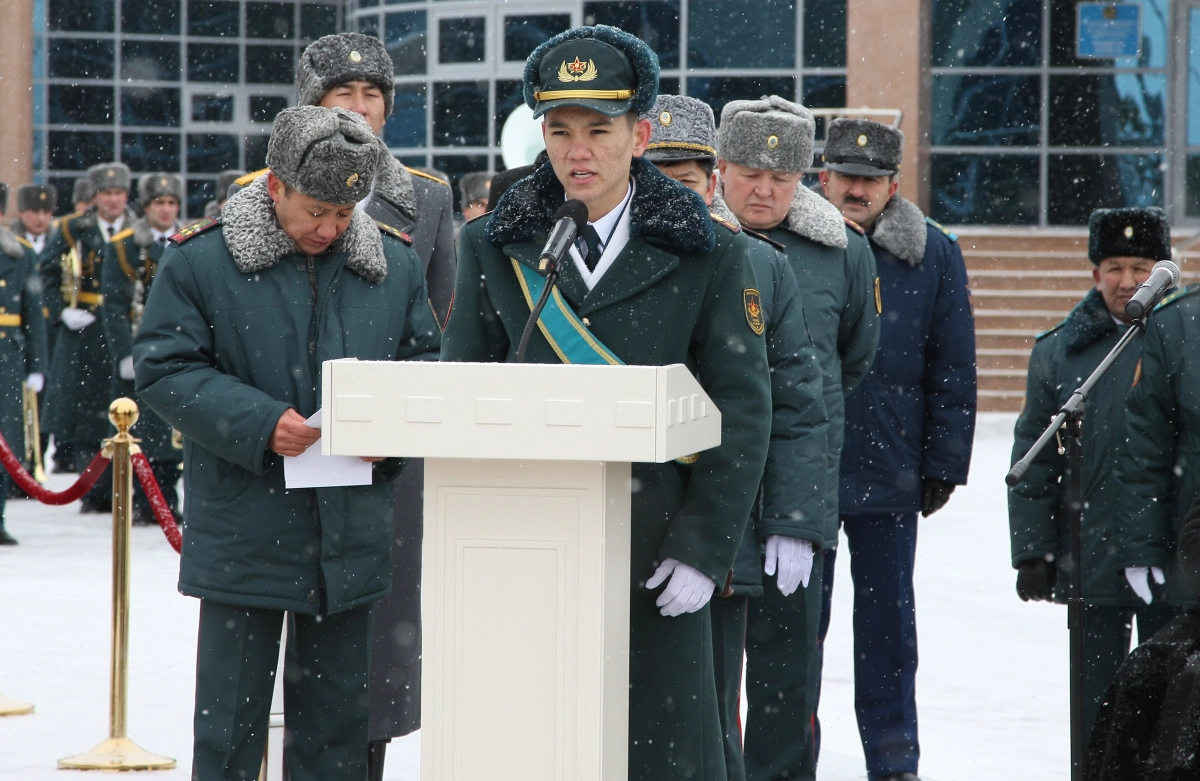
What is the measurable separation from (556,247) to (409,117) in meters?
20.7

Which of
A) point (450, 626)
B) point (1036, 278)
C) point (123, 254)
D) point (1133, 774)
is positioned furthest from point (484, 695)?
point (1036, 278)

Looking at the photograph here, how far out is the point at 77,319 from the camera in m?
12.6

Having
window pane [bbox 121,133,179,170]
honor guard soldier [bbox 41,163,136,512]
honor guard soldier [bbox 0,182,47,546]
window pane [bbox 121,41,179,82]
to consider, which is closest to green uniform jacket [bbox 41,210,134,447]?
honor guard soldier [bbox 41,163,136,512]

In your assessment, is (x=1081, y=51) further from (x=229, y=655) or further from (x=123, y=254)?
(x=229, y=655)

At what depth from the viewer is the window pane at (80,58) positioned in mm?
25797

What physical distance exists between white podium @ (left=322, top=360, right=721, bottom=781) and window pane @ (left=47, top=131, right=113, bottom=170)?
80.1ft

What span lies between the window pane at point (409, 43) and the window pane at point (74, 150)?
5.42 metres

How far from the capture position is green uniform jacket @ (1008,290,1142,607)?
5.31 metres

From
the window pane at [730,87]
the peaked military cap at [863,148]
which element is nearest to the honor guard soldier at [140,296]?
the peaked military cap at [863,148]

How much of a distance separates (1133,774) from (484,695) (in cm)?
220

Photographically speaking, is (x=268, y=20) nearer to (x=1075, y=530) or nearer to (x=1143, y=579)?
(x=1143, y=579)

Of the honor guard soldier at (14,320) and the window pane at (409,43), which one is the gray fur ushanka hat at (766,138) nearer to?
the honor guard soldier at (14,320)

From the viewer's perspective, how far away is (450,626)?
2.93 m

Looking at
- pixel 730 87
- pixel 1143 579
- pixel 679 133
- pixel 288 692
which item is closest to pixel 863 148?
pixel 679 133
